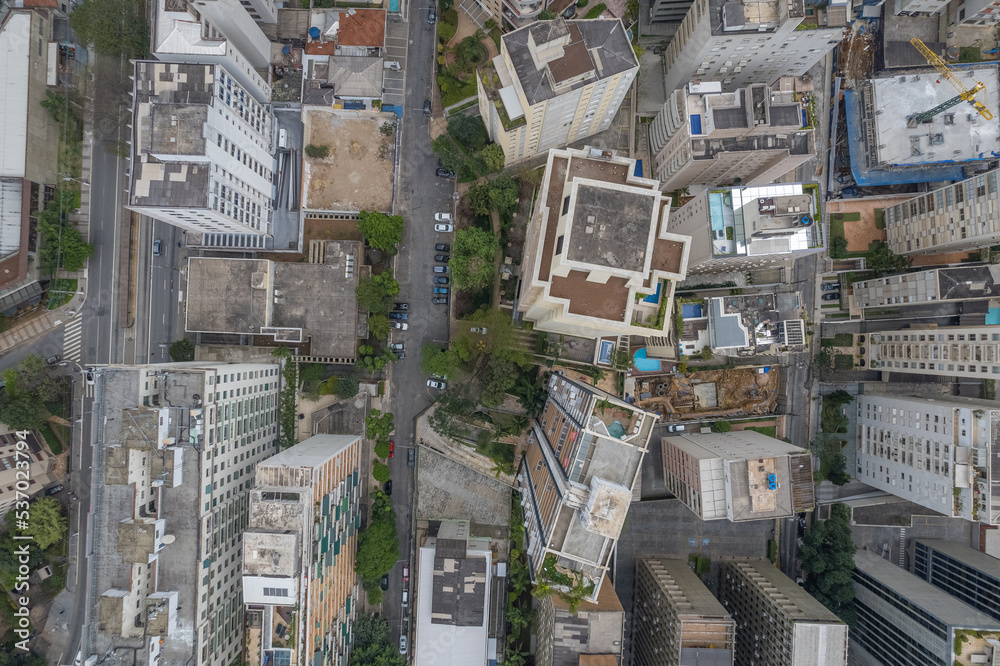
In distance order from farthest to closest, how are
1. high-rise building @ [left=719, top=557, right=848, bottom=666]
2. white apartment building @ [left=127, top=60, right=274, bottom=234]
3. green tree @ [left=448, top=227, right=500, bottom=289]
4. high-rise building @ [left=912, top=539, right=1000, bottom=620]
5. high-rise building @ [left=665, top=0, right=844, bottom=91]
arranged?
green tree @ [left=448, top=227, right=500, bottom=289] → high-rise building @ [left=912, top=539, right=1000, bottom=620] → high-rise building @ [left=665, top=0, right=844, bottom=91] → high-rise building @ [left=719, top=557, right=848, bottom=666] → white apartment building @ [left=127, top=60, right=274, bottom=234]

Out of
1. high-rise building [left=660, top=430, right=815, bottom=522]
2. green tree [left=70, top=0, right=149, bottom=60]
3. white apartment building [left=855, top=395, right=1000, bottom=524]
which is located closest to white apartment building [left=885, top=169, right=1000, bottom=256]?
white apartment building [left=855, top=395, right=1000, bottom=524]

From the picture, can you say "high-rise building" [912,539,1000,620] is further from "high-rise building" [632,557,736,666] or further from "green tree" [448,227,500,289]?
"green tree" [448,227,500,289]

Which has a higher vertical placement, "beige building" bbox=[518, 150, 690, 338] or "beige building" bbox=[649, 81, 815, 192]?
"beige building" bbox=[649, 81, 815, 192]

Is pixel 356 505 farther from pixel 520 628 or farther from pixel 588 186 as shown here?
pixel 588 186

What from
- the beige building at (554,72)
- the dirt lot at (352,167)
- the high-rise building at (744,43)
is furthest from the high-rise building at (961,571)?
the dirt lot at (352,167)

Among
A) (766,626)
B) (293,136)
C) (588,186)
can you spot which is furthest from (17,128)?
(766,626)

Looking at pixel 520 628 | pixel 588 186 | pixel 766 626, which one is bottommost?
pixel 520 628

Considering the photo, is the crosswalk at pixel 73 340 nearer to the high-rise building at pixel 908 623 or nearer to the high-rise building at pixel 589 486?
the high-rise building at pixel 589 486
